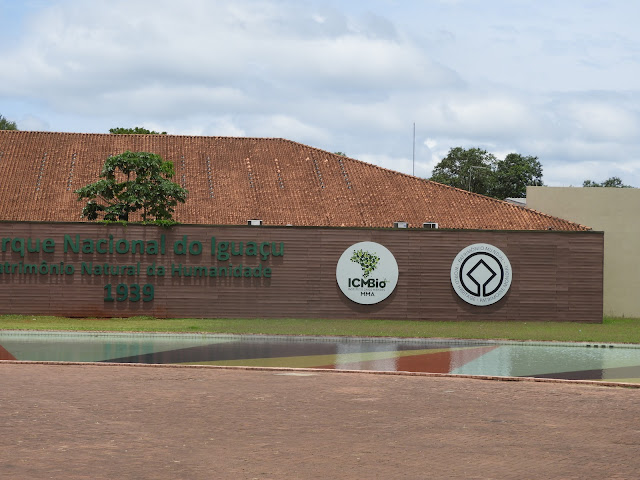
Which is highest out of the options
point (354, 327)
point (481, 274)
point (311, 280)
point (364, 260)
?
point (364, 260)

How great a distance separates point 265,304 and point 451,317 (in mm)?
6075

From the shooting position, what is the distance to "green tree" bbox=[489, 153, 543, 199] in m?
83.4

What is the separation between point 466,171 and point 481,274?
5413 centimetres

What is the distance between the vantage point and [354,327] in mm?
26375

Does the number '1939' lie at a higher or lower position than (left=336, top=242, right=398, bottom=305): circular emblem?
lower

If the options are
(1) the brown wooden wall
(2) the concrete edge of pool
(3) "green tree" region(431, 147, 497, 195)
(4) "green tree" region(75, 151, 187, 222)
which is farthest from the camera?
(3) "green tree" region(431, 147, 497, 195)

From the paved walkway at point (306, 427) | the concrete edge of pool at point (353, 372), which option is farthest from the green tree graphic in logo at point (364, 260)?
the paved walkway at point (306, 427)

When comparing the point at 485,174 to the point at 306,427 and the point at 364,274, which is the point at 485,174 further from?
the point at 306,427

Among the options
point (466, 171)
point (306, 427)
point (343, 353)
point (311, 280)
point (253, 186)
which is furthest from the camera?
point (466, 171)

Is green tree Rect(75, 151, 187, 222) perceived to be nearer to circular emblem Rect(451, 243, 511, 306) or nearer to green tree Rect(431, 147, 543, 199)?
circular emblem Rect(451, 243, 511, 306)

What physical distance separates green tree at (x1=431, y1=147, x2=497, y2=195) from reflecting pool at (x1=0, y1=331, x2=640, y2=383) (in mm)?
60328

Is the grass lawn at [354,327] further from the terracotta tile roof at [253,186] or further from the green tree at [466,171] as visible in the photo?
the green tree at [466,171]

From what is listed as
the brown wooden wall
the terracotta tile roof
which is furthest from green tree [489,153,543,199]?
the brown wooden wall

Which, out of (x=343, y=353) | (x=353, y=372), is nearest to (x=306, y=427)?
(x=353, y=372)
